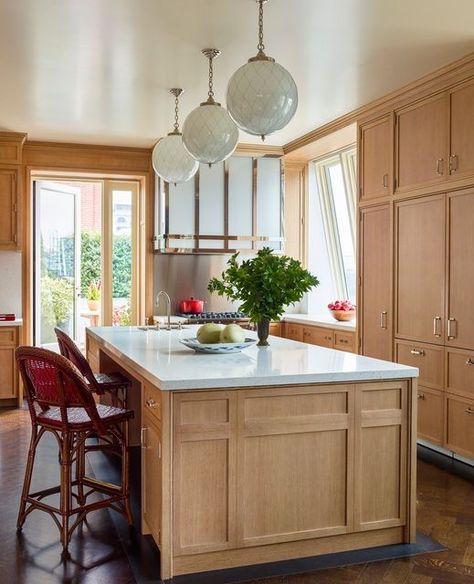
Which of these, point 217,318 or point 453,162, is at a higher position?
point 453,162

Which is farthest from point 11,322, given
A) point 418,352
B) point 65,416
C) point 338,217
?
point 418,352

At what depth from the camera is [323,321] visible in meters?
6.31

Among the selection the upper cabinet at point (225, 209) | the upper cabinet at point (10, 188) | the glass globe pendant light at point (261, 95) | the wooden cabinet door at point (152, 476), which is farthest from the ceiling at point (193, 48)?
the wooden cabinet door at point (152, 476)

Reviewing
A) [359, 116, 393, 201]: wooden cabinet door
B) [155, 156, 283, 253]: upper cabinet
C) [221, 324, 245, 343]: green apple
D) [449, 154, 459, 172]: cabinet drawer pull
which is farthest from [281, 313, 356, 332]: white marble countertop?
[221, 324, 245, 343]: green apple

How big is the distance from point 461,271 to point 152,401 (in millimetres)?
2453

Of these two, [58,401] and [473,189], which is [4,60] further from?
[473,189]

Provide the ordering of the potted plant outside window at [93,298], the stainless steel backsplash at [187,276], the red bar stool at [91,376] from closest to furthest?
the red bar stool at [91,376]
the stainless steel backsplash at [187,276]
the potted plant outside window at [93,298]

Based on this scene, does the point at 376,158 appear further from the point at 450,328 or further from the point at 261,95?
the point at 261,95

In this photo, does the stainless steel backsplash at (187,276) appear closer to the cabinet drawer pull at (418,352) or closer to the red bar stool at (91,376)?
the cabinet drawer pull at (418,352)

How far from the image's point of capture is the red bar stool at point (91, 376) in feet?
11.3

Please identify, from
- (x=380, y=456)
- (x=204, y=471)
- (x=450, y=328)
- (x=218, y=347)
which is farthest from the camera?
(x=450, y=328)

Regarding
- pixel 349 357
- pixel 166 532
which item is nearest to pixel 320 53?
pixel 349 357

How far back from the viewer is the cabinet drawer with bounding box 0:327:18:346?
604cm

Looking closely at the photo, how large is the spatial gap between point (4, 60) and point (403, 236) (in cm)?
305
